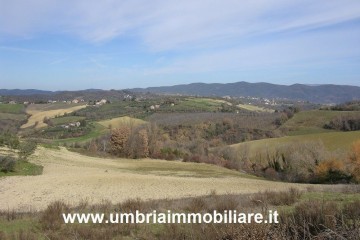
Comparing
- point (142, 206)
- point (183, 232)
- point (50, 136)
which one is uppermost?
point (183, 232)

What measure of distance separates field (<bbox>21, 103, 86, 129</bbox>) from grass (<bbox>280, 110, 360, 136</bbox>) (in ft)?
234

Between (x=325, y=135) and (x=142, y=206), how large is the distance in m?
65.6

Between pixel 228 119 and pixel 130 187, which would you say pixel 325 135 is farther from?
pixel 130 187

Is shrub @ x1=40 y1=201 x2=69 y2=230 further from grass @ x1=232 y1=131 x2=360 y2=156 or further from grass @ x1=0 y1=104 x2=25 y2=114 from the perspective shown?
grass @ x1=0 y1=104 x2=25 y2=114

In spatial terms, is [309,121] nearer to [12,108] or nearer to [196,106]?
[196,106]

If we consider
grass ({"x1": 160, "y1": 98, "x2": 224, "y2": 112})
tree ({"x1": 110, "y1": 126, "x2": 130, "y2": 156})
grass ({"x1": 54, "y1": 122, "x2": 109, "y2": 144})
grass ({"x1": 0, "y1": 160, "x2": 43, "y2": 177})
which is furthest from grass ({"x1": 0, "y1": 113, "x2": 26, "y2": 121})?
grass ({"x1": 0, "y1": 160, "x2": 43, "y2": 177})

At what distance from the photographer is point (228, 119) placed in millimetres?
113250

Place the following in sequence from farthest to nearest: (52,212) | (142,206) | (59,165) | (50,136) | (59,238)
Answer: (50,136)
(59,165)
(142,206)
(52,212)
(59,238)

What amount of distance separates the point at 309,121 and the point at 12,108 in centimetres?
9980

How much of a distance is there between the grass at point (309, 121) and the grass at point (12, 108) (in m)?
90.1

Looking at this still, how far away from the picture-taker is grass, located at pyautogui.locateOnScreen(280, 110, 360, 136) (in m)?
94.4

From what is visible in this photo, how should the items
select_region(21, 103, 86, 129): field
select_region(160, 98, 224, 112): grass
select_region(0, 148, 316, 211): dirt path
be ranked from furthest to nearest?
select_region(160, 98, 224, 112): grass
select_region(21, 103, 86, 129): field
select_region(0, 148, 316, 211): dirt path

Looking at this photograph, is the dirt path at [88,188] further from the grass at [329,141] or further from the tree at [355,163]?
the grass at [329,141]

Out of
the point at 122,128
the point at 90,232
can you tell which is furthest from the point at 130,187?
the point at 122,128
